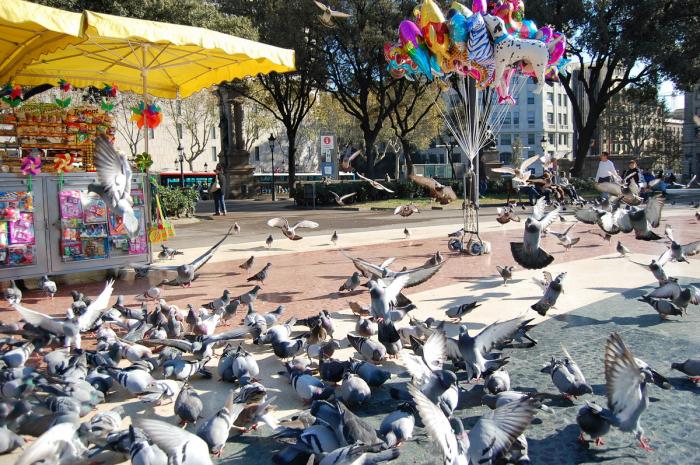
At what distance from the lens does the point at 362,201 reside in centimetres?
2959

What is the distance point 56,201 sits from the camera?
27.8ft

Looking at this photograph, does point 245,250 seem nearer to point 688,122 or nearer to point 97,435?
point 97,435

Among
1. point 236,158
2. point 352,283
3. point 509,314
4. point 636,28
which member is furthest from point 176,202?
point 636,28

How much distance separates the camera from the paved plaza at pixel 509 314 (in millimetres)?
3316

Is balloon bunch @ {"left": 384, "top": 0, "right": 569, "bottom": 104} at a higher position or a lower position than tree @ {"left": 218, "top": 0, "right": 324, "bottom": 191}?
lower

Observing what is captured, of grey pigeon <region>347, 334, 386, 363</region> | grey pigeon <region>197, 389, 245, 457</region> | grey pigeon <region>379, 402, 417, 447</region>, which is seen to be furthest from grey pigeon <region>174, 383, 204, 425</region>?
grey pigeon <region>347, 334, 386, 363</region>

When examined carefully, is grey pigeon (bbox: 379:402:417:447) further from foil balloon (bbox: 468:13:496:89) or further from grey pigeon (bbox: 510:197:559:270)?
foil balloon (bbox: 468:13:496:89)

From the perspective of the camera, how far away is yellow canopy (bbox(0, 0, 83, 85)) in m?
7.01

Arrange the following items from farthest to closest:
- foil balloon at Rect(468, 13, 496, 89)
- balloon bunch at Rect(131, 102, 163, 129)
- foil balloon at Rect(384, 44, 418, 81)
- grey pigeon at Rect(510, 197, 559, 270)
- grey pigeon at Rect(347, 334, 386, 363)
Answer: foil balloon at Rect(384, 44, 418, 81)
foil balloon at Rect(468, 13, 496, 89)
balloon bunch at Rect(131, 102, 163, 129)
grey pigeon at Rect(510, 197, 559, 270)
grey pigeon at Rect(347, 334, 386, 363)

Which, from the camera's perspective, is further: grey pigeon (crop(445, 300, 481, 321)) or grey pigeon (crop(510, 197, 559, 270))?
grey pigeon (crop(510, 197, 559, 270))

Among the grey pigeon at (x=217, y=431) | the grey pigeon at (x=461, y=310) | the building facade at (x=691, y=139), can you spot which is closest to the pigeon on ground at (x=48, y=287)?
the grey pigeon at (x=217, y=431)

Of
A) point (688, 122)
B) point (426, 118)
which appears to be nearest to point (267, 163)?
point (426, 118)

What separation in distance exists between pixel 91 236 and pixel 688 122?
76066 mm

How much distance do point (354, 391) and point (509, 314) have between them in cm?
293
